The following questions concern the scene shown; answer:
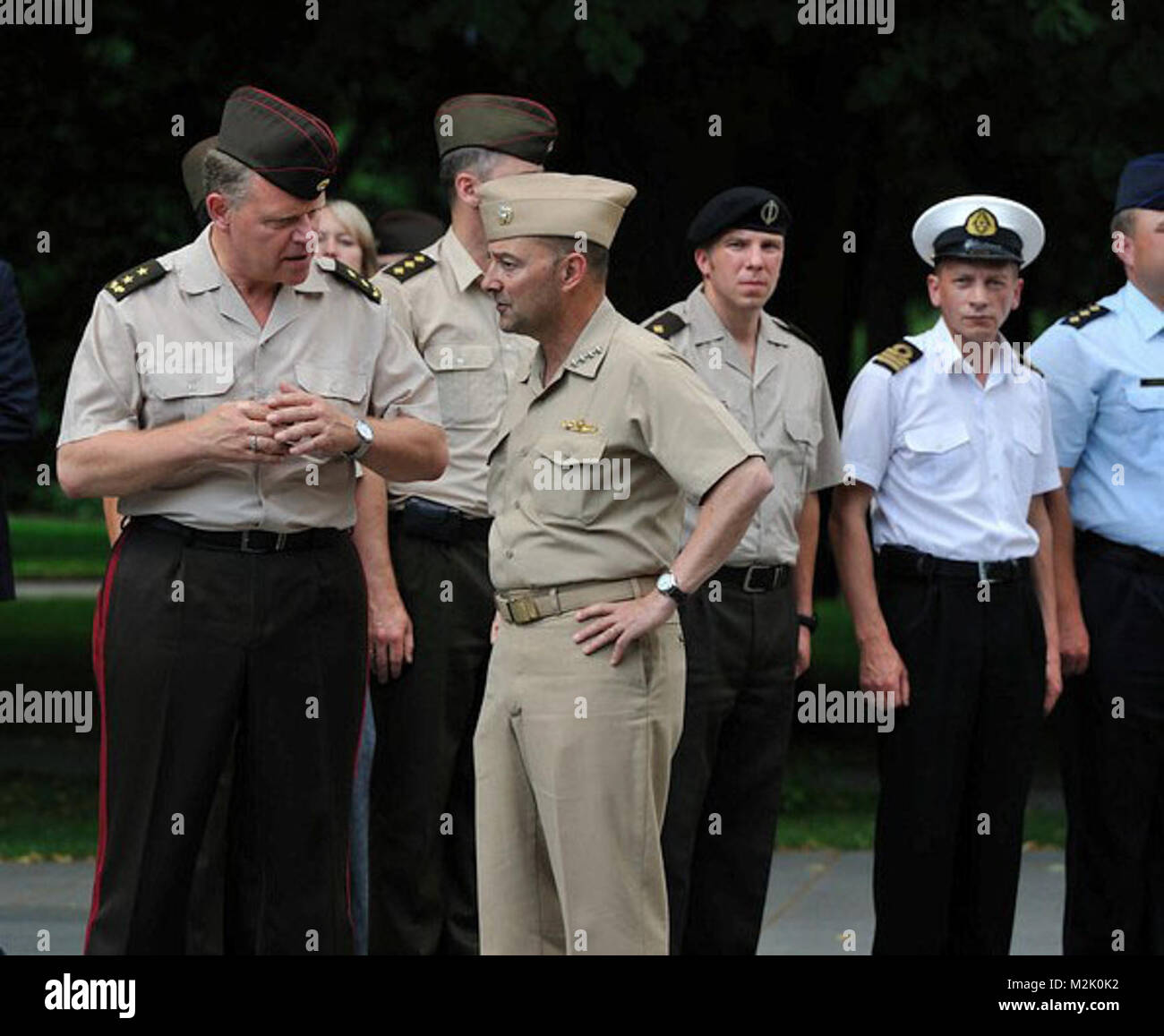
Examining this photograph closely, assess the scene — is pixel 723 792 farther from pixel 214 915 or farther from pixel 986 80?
pixel 986 80

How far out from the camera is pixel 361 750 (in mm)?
7219

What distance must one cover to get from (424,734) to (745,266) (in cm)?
162

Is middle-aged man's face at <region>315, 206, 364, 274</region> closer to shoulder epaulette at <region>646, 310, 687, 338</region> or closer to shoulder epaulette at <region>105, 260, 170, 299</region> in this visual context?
shoulder epaulette at <region>646, 310, 687, 338</region>

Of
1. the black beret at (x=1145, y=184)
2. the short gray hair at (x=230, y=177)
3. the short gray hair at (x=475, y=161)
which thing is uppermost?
the short gray hair at (x=475, y=161)

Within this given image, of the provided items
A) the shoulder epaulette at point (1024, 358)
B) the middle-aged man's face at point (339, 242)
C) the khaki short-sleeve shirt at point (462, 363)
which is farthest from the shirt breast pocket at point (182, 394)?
the shoulder epaulette at point (1024, 358)

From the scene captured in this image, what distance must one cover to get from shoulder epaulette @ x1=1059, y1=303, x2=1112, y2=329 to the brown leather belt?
7.72 feet

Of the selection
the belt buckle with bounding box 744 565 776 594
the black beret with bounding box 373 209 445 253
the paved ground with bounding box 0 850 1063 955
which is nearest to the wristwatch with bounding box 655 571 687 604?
the belt buckle with bounding box 744 565 776 594

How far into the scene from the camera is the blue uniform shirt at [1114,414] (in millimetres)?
7215

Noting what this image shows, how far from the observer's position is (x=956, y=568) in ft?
22.9

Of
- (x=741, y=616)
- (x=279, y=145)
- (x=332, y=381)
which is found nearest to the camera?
(x=279, y=145)

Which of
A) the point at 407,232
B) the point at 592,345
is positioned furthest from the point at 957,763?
the point at 407,232

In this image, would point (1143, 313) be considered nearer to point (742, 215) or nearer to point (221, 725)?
point (742, 215)

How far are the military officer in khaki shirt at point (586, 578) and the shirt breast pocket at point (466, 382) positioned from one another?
1.43 metres

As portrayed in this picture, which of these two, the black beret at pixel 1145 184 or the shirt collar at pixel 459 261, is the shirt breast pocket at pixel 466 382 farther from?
the black beret at pixel 1145 184
